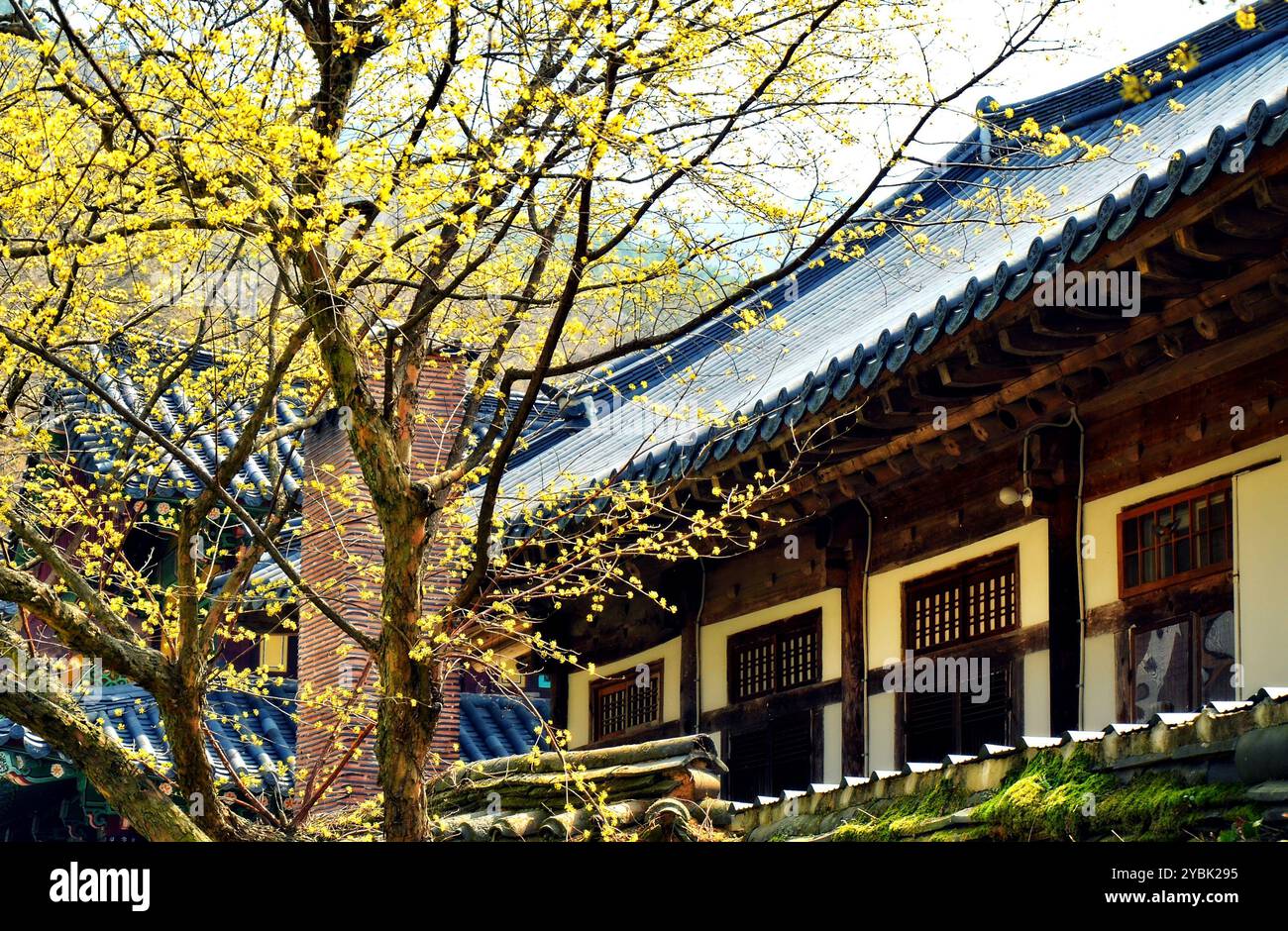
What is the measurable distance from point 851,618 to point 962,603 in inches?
43.0

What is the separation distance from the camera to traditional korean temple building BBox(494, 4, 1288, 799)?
8.66 metres

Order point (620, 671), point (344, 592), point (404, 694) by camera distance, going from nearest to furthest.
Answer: point (404, 694) < point (620, 671) < point (344, 592)

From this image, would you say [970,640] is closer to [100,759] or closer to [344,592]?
[100,759]

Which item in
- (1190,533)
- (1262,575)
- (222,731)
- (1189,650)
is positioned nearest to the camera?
(1262,575)

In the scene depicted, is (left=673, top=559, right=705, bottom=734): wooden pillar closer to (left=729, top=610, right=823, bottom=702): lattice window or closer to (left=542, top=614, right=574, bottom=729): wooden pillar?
(left=729, top=610, right=823, bottom=702): lattice window

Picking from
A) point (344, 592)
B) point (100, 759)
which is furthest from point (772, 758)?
point (100, 759)

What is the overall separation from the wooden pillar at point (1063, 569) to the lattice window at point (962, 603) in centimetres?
46

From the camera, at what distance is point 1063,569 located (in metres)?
10.4

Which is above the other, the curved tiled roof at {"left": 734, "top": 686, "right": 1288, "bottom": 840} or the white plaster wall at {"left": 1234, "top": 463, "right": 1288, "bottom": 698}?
the white plaster wall at {"left": 1234, "top": 463, "right": 1288, "bottom": 698}

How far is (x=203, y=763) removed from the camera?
8.66 metres

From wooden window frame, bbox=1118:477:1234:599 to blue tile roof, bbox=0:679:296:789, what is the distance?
1000 centimetres

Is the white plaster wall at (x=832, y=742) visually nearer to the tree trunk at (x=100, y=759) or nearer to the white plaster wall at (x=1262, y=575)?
Result: the white plaster wall at (x=1262, y=575)

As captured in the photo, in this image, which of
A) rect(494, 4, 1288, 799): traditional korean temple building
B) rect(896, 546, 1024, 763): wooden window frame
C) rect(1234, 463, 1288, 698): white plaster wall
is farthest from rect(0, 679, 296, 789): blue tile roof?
Result: rect(1234, 463, 1288, 698): white plaster wall
